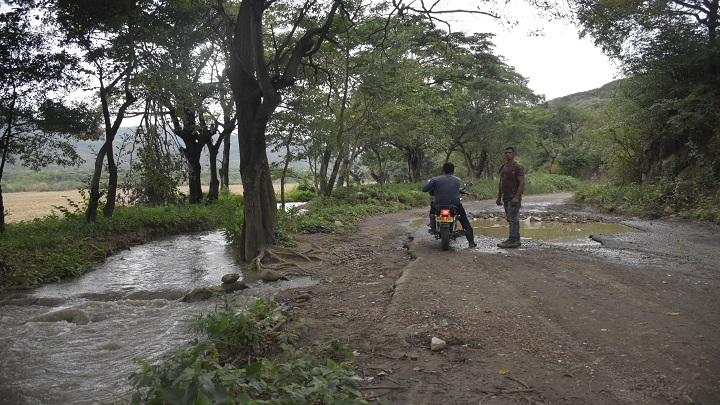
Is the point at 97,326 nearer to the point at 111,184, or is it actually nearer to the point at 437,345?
the point at 437,345

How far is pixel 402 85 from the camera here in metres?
17.8

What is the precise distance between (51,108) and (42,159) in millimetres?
2070

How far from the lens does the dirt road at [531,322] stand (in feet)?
10.5

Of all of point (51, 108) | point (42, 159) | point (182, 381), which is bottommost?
point (182, 381)

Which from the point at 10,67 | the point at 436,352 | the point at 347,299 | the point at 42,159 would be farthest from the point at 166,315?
the point at 42,159

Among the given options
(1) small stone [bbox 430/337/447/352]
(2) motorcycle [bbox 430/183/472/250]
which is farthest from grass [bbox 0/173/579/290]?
(1) small stone [bbox 430/337/447/352]

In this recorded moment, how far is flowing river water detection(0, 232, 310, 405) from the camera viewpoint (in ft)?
13.9

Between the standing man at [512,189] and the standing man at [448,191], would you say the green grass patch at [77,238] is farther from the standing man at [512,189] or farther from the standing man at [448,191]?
the standing man at [512,189]

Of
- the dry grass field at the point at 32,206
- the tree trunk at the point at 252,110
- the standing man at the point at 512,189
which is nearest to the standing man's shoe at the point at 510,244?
the standing man at the point at 512,189

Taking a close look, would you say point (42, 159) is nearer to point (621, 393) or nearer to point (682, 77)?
point (621, 393)

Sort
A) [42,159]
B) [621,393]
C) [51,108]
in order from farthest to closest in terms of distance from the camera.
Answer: [42,159]
[51,108]
[621,393]

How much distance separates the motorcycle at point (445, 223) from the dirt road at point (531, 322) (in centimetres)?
39

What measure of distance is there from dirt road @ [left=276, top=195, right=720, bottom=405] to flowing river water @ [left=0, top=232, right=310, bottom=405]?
1.71 metres

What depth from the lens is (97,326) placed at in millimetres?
5898
